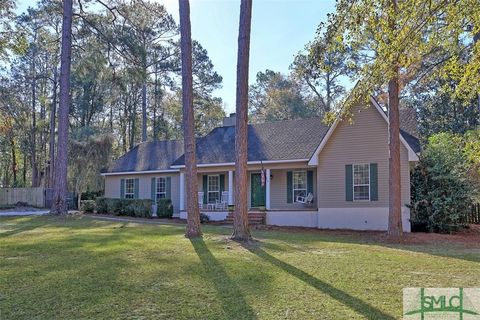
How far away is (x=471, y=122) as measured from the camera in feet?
92.9

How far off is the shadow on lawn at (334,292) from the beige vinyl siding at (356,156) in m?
8.71

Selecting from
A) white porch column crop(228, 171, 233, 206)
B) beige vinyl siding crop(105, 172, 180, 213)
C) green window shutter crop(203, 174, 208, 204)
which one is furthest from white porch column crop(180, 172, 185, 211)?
white porch column crop(228, 171, 233, 206)

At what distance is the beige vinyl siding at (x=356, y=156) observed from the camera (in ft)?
50.3

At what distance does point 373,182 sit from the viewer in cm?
1547

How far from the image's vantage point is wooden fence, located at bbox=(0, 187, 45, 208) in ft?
88.0

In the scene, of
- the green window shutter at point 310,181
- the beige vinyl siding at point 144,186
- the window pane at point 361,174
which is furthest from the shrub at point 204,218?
the window pane at point 361,174

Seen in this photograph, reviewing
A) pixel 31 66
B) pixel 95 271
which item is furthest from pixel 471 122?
→ pixel 31 66

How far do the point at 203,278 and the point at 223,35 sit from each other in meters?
10.9

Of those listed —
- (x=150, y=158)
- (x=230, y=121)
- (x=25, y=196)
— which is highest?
(x=230, y=121)

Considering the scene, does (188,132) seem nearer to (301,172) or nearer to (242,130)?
(242,130)

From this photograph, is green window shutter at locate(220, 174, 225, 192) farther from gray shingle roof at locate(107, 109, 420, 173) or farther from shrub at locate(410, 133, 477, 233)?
shrub at locate(410, 133, 477, 233)

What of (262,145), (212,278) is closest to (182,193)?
(262,145)

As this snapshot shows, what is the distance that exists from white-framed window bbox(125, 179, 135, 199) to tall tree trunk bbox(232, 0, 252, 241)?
1434cm

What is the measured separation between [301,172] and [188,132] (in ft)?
26.7
